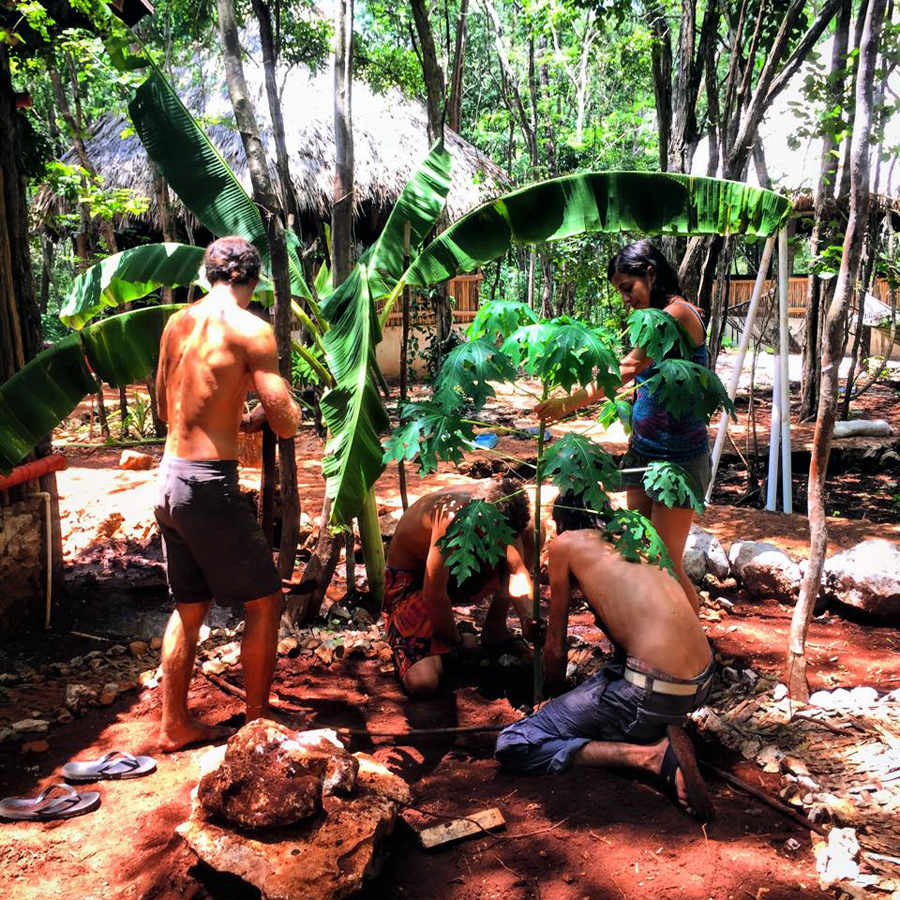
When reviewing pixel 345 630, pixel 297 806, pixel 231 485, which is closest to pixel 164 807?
pixel 297 806

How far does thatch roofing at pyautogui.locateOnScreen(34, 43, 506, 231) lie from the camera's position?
11.2 meters

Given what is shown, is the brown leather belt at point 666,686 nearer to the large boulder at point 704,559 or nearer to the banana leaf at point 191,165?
the large boulder at point 704,559

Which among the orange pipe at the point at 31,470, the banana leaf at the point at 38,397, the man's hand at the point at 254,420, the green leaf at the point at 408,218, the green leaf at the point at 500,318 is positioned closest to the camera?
the green leaf at the point at 500,318

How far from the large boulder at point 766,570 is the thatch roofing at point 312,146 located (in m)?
7.52

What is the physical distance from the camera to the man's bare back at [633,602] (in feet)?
8.54

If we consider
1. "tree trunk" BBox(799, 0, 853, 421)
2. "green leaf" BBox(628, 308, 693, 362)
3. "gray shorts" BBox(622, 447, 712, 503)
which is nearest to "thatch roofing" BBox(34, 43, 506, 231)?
"tree trunk" BBox(799, 0, 853, 421)

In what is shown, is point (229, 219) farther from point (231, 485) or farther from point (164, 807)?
point (164, 807)

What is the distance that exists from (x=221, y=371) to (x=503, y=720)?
180 cm

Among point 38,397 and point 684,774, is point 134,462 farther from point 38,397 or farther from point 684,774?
point 684,774

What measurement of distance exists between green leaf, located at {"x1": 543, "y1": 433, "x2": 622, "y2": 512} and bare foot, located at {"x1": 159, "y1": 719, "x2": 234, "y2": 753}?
5.33ft

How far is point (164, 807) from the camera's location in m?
2.54

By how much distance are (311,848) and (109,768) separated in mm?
1020

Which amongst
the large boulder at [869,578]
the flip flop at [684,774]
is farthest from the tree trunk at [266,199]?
the large boulder at [869,578]

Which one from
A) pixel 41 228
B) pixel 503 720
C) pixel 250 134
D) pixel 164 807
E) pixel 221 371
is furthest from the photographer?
pixel 41 228
